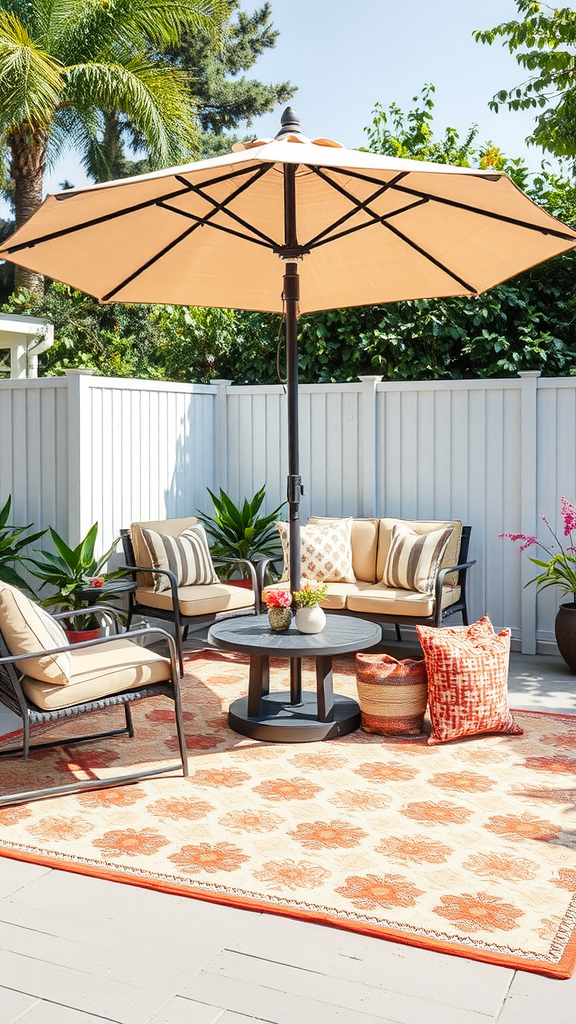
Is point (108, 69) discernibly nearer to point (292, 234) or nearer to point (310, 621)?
point (292, 234)

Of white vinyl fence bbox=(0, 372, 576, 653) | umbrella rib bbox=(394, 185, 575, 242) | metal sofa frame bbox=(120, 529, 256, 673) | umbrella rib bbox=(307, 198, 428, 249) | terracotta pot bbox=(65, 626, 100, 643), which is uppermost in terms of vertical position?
umbrella rib bbox=(307, 198, 428, 249)

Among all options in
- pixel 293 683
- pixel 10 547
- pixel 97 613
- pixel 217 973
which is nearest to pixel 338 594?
pixel 293 683

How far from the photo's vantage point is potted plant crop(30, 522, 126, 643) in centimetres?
554

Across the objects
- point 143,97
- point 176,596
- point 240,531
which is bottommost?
point 176,596

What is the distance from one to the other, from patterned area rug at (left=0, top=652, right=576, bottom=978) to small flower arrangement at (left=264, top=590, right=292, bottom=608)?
0.66m

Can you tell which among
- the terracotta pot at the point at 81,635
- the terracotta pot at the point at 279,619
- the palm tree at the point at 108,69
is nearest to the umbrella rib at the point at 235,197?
the terracotta pot at the point at 279,619

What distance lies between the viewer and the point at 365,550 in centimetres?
627

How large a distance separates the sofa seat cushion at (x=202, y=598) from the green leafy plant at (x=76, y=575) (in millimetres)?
248

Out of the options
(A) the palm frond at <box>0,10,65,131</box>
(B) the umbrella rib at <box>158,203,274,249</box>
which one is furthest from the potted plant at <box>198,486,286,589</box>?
(A) the palm frond at <box>0,10,65,131</box>

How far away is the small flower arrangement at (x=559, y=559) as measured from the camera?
18.3 ft

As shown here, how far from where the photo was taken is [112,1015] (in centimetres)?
223

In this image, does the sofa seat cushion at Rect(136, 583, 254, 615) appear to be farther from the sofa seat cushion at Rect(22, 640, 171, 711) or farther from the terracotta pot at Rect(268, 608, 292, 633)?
→ the sofa seat cushion at Rect(22, 640, 171, 711)

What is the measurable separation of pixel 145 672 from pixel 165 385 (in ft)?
11.3

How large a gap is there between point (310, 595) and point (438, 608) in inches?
51.1
